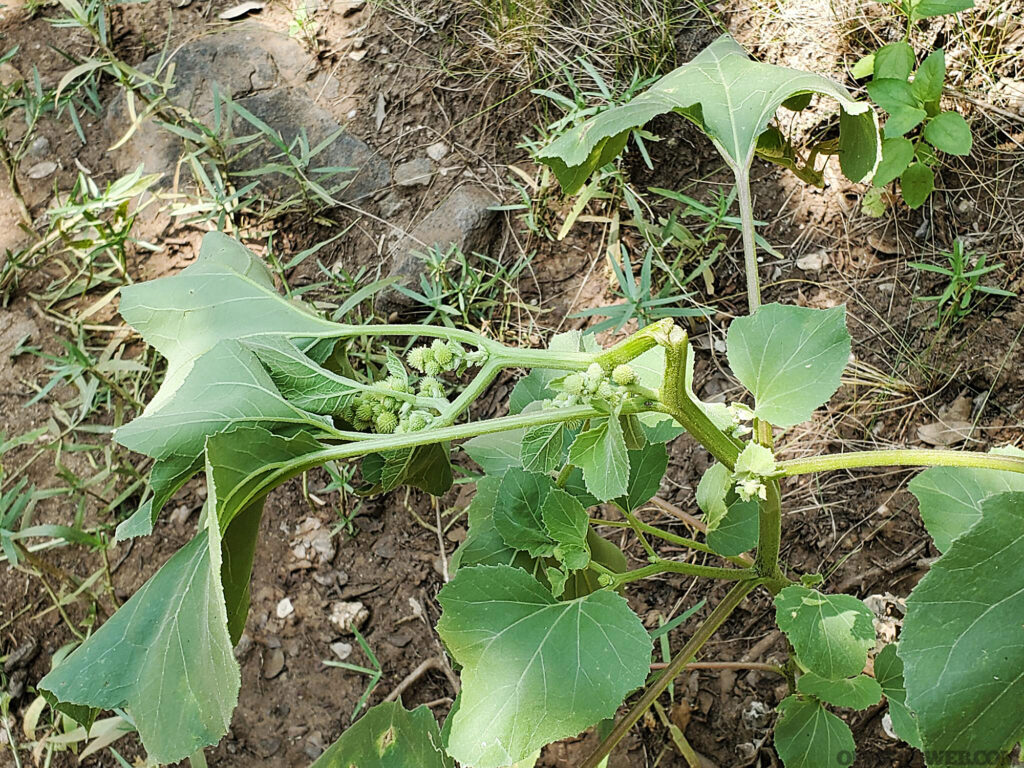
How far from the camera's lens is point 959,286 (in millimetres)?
2326

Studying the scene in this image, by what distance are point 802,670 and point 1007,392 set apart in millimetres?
938

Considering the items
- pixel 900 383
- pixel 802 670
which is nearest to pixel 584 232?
pixel 900 383

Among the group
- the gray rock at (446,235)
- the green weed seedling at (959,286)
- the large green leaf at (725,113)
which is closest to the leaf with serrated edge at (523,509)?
the large green leaf at (725,113)

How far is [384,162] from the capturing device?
2.96 metres

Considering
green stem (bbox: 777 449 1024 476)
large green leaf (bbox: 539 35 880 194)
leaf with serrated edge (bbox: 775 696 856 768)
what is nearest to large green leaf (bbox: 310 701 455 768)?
leaf with serrated edge (bbox: 775 696 856 768)

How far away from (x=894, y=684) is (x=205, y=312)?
1.45 m

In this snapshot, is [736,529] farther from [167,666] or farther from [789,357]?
[167,666]

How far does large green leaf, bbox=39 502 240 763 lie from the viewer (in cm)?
121

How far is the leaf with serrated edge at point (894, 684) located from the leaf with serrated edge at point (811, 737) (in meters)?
0.09

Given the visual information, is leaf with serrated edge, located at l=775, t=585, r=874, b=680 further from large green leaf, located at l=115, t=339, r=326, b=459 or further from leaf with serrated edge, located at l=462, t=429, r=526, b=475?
large green leaf, located at l=115, t=339, r=326, b=459

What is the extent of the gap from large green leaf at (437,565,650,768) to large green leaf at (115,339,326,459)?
0.39 meters

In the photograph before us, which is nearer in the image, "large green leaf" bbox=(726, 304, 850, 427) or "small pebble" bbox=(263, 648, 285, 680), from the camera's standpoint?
"large green leaf" bbox=(726, 304, 850, 427)

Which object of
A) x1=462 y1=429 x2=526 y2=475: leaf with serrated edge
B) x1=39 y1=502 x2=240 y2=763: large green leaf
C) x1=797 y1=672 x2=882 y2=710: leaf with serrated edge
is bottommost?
x1=797 y1=672 x2=882 y2=710: leaf with serrated edge

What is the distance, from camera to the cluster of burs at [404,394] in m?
1.35
